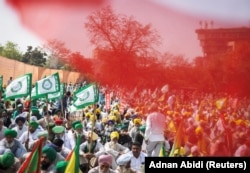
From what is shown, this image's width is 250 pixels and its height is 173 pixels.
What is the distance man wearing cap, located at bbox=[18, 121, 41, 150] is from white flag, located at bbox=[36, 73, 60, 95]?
94 cm

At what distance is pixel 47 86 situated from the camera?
6.76 m

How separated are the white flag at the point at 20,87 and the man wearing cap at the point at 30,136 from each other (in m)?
0.63

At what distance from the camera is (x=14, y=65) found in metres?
11.8

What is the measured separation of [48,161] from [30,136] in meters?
1.78

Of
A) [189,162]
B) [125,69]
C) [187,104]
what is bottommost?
[189,162]

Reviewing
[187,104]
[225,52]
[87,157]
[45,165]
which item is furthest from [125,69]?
[45,165]

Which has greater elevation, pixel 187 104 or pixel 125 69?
pixel 125 69

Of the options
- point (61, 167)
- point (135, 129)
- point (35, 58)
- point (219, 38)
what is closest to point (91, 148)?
point (61, 167)

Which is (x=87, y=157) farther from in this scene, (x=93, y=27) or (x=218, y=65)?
(x=218, y=65)

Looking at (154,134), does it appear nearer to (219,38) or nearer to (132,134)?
(132,134)

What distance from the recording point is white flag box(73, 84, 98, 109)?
6.34 meters

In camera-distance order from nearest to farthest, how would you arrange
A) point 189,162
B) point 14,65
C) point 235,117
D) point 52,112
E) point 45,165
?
point 45,165
point 189,162
point 235,117
point 52,112
point 14,65

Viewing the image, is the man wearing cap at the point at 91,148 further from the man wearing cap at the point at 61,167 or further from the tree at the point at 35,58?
the tree at the point at 35,58

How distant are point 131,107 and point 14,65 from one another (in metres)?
3.30
